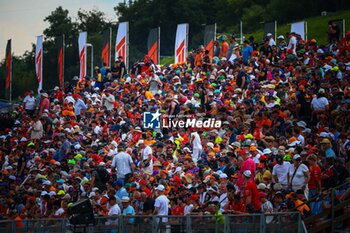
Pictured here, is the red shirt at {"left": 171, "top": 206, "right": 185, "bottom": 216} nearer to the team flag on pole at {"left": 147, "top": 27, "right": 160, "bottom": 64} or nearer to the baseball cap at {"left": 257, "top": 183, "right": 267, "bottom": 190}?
the baseball cap at {"left": 257, "top": 183, "right": 267, "bottom": 190}

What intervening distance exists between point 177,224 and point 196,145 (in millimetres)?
6971

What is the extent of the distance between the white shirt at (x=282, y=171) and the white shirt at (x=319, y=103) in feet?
12.3

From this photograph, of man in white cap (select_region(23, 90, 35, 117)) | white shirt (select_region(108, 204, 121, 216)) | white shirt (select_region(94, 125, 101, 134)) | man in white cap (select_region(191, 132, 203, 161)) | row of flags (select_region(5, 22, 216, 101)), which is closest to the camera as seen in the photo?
white shirt (select_region(108, 204, 121, 216))

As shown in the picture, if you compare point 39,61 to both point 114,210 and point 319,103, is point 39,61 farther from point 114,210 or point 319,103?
point 114,210

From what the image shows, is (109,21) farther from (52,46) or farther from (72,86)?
(72,86)

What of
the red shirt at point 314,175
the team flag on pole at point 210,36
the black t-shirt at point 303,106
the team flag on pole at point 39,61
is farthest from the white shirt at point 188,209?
the team flag on pole at point 39,61

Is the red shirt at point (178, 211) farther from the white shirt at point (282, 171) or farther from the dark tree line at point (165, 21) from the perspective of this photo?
the dark tree line at point (165, 21)

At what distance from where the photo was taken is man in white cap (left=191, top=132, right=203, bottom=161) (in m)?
25.8

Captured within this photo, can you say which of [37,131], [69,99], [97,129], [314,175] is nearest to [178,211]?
[314,175]

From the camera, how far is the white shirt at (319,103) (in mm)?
24297

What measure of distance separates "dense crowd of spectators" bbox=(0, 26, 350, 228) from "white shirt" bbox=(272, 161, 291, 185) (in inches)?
1.0

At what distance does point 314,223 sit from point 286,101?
292 inches

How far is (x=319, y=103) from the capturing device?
962 inches

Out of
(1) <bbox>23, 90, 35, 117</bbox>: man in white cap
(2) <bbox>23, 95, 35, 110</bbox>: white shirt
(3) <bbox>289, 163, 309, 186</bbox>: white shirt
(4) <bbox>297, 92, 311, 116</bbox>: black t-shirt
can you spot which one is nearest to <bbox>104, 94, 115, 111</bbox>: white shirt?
(1) <bbox>23, 90, 35, 117</bbox>: man in white cap
